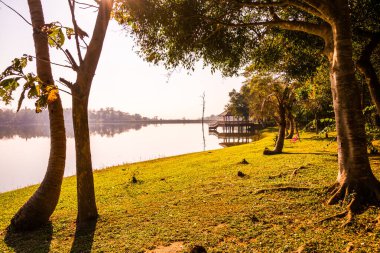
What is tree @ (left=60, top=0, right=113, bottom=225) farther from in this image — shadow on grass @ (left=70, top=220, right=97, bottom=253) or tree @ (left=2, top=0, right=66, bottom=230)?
tree @ (left=2, top=0, right=66, bottom=230)

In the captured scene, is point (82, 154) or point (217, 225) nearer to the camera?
point (217, 225)

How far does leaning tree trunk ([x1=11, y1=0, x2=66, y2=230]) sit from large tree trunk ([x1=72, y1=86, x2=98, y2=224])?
0.85 m

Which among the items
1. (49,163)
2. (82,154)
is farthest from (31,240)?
(82,154)

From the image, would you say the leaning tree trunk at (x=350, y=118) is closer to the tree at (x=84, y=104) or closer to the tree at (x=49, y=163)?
the tree at (x=84, y=104)

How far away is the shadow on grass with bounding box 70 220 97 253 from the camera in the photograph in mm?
6760

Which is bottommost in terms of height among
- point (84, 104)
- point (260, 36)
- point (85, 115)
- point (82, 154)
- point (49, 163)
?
point (49, 163)

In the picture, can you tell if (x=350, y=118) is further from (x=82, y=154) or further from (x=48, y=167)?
(x=48, y=167)

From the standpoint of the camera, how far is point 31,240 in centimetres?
759

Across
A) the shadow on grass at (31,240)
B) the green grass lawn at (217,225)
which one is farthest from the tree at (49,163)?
the green grass lawn at (217,225)

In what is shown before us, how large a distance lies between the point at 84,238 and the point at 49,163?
288 centimetres

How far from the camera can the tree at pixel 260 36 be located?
760cm

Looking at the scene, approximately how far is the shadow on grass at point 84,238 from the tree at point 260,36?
6791mm

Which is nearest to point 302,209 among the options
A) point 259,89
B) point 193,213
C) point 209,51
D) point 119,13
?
point 193,213

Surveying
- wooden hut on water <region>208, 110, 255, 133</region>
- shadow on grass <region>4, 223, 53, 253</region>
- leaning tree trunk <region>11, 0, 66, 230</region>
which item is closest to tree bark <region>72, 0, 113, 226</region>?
leaning tree trunk <region>11, 0, 66, 230</region>
